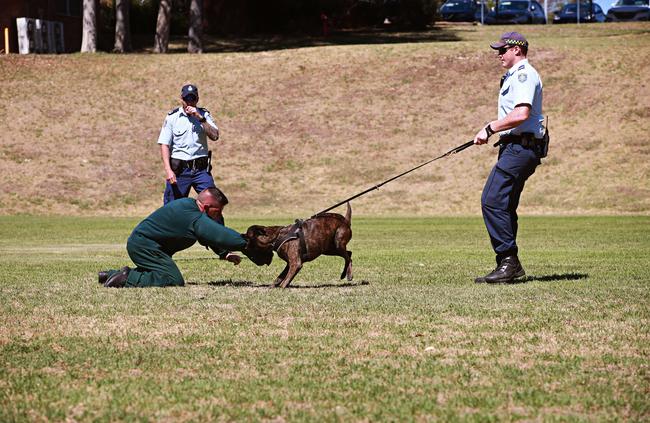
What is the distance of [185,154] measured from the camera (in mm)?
12719

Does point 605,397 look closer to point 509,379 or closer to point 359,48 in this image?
point 509,379

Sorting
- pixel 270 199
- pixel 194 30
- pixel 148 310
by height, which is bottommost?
pixel 270 199

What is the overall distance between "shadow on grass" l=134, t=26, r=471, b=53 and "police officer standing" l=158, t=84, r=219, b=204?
32437mm

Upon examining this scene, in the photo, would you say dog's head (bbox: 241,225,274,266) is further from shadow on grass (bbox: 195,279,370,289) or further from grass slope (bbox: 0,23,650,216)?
grass slope (bbox: 0,23,650,216)

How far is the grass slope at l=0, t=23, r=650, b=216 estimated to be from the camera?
30766 mm

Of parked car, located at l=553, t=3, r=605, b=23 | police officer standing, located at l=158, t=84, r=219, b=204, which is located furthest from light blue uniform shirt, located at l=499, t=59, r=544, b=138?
parked car, located at l=553, t=3, r=605, b=23

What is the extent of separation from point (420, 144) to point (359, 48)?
9.20 m

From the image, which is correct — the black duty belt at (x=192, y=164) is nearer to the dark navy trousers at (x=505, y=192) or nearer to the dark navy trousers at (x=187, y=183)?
the dark navy trousers at (x=187, y=183)

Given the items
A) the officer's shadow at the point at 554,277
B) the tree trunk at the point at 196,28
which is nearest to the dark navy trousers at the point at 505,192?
the officer's shadow at the point at 554,277

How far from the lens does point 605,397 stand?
557cm

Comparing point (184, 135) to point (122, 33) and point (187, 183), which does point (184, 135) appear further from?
point (122, 33)

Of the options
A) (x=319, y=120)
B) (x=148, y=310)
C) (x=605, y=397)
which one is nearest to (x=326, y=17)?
(x=319, y=120)

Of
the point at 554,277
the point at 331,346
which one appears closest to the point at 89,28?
the point at 554,277

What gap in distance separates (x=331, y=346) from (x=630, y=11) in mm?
53080
